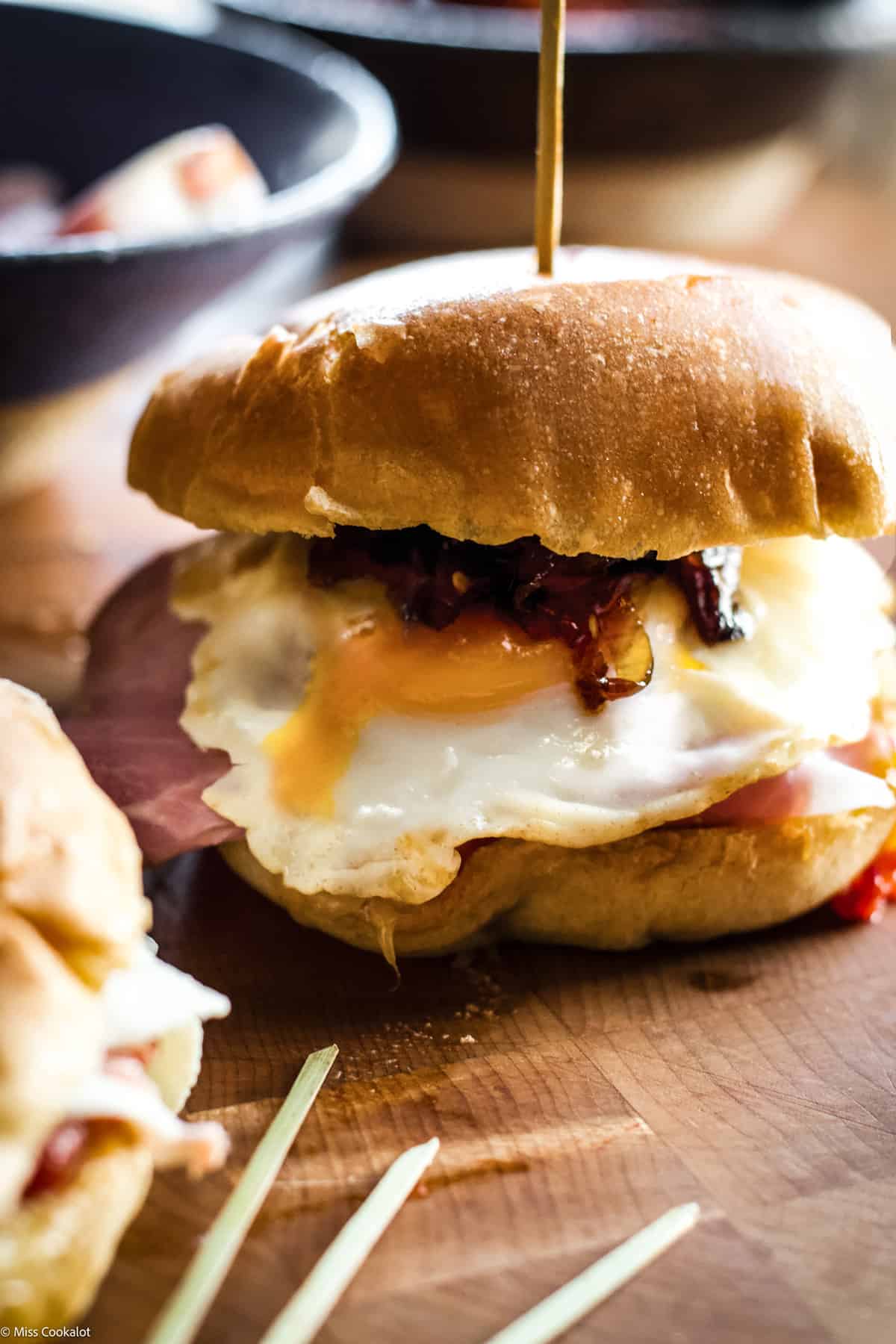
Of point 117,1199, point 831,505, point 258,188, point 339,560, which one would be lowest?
point 117,1199

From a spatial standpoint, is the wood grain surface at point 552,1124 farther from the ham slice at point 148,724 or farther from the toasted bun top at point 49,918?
the toasted bun top at point 49,918

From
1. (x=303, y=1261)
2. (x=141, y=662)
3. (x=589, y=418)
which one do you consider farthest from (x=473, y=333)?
Answer: (x=303, y=1261)

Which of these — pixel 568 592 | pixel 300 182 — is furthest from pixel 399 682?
pixel 300 182

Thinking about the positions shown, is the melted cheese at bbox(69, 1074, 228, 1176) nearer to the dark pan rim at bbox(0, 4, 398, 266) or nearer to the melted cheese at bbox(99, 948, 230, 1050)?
the melted cheese at bbox(99, 948, 230, 1050)

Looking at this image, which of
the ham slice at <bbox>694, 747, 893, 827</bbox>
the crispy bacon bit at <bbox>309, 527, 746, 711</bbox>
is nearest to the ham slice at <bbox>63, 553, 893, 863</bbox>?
the ham slice at <bbox>694, 747, 893, 827</bbox>

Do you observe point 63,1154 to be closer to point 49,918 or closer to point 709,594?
point 49,918

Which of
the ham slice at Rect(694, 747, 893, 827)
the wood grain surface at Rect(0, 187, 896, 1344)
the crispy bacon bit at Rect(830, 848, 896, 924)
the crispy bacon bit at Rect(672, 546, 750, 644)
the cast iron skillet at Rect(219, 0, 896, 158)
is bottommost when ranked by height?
the wood grain surface at Rect(0, 187, 896, 1344)

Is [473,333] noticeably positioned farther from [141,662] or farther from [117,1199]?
[117,1199]
